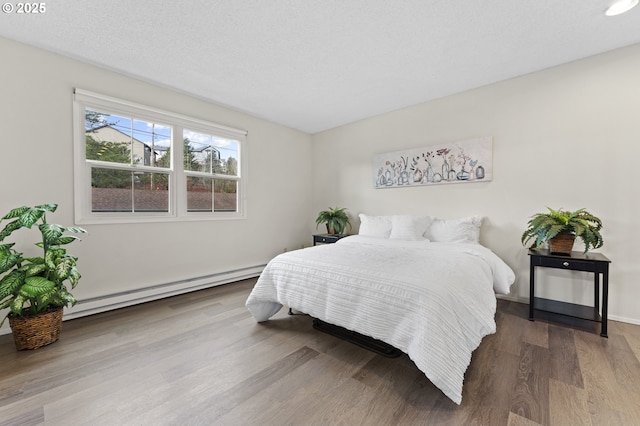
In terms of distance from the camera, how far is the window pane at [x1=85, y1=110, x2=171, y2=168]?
2613mm

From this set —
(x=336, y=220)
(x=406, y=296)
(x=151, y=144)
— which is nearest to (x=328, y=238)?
(x=336, y=220)

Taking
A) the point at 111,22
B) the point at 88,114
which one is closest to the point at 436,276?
the point at 111,22

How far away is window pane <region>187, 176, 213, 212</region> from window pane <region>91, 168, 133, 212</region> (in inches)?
25.2

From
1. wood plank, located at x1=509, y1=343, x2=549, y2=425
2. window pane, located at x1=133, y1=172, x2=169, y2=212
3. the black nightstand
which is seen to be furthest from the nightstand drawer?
window pane, located at x1=133, y1=172, x2=169, y2=212

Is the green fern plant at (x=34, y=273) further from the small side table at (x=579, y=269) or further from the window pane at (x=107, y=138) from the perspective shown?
the small side table at (x=579, y=269)

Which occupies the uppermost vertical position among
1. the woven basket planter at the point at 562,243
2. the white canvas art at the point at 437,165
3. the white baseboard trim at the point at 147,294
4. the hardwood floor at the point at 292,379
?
the white canvas art at the point at 437,165

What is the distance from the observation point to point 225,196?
371 cm

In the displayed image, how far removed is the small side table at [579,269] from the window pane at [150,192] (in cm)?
400

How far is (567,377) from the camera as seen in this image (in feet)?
5.16

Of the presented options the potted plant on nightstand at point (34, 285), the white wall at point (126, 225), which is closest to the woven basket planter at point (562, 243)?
the white wall at point (126, 225)

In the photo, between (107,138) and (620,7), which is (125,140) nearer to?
(107,138)

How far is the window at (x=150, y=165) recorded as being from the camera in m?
2.57

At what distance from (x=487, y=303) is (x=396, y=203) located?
2.17 meters

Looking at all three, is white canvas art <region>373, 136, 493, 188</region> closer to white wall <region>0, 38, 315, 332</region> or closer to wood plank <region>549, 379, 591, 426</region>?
white wall <region>0, 38, 315, 332</region>
